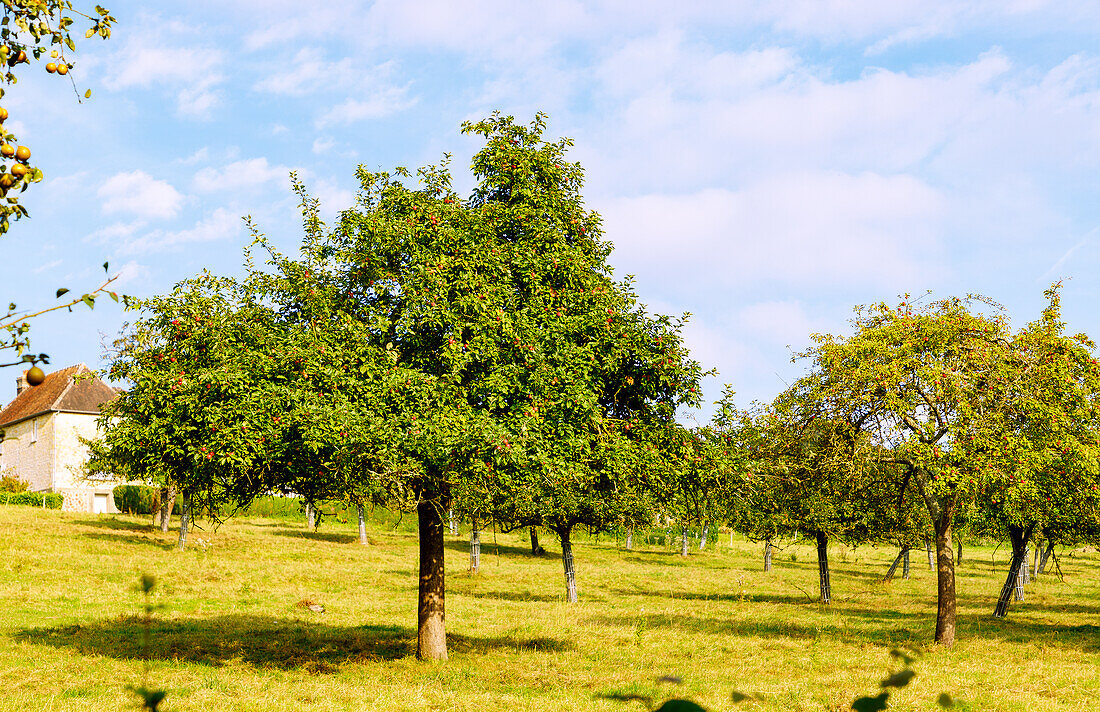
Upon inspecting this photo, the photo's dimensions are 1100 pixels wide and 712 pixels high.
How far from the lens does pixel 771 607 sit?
38.1 meters

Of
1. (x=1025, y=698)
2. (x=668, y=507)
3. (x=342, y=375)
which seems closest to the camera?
(x=342, y=375)

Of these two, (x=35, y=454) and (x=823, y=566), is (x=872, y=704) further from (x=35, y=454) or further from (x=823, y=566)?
(x=35, y=454)

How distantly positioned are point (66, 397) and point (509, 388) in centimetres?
6371

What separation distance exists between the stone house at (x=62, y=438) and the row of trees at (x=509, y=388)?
174 ft

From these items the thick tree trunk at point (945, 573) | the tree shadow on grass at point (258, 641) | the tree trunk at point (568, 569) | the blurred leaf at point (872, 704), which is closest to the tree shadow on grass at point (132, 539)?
the tree shadow on grass at point (258, 641)

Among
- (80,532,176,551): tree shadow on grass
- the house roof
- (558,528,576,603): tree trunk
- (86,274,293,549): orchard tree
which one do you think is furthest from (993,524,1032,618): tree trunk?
the house roof

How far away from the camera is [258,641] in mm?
22328

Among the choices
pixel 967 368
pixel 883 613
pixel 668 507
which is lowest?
pixel 883 613

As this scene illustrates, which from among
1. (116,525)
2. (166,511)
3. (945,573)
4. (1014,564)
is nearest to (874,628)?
(945,573)

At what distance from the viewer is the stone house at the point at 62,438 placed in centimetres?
6615

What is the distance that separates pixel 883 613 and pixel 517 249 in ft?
87.7

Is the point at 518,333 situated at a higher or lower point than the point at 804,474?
higher

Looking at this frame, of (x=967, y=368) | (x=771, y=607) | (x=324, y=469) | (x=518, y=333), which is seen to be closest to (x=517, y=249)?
(x=518, y=333)

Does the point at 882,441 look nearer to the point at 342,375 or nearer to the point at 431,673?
the point at 431,673
